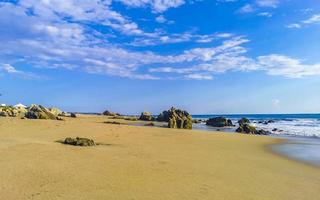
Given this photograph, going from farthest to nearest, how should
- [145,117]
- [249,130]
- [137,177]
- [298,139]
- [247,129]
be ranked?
[145,117], [247,129], [249,130], [298,139], [137,177]

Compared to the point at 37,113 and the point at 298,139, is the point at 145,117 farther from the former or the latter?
the point at 298,139

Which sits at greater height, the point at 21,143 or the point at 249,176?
the point at 21,143

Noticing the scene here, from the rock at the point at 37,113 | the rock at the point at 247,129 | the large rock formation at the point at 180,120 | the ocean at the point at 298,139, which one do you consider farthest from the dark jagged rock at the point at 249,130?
the rock at the point at 37,113

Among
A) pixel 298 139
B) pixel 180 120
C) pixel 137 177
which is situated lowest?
pixel 298 139

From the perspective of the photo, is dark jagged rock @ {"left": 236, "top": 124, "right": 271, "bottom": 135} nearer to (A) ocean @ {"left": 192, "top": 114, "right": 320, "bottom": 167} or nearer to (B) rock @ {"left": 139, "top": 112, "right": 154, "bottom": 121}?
(A) ocean @ {"left": 192, "top": 114, "right": 320, "bottom": 167}

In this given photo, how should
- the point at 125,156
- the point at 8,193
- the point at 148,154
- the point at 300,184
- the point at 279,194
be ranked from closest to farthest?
the point at 8,193, the point at 279,194, the point at 300,184, the point at 125,156, the point at 148,154

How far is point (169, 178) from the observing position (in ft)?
27.2

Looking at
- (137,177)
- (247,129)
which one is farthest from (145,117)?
(137,177)

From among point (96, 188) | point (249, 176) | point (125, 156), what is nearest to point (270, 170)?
point (249, 176)

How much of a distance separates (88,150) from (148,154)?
2.29 m

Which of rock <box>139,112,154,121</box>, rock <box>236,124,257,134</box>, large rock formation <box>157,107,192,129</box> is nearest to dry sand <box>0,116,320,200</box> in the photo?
rock <box>236,124,257,134</box>

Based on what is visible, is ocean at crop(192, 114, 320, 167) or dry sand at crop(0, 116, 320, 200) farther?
ocean at crop(192, 114, 320, 167)

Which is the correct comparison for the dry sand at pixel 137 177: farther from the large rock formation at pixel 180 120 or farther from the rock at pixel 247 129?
the large rock formation at pixel 180 120

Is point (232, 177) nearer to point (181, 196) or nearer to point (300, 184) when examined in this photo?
point (300, 184)
